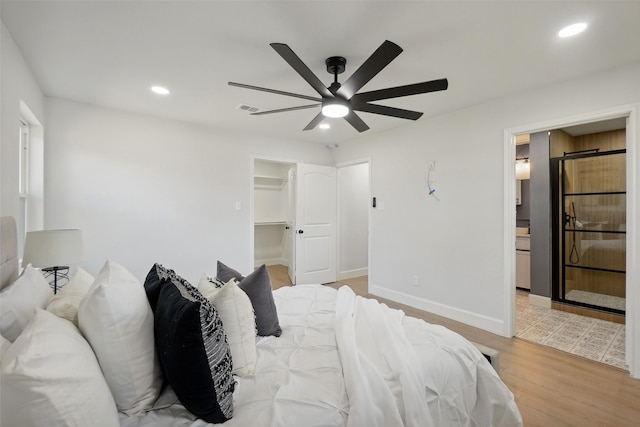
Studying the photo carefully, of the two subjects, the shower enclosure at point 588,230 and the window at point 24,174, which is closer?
the window at point 24,174

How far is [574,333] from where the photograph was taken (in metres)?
3.11

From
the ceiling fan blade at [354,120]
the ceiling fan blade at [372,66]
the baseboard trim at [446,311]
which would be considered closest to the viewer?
the ceiling fan blade at [372,66]

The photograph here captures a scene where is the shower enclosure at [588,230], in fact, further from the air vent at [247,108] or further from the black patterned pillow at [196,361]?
the black patterned pillow at [196,361]

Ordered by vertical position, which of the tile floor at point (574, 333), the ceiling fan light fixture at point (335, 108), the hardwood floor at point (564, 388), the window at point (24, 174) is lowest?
the hardwood floor at point (564, 388)

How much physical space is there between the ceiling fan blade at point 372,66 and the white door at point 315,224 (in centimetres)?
288

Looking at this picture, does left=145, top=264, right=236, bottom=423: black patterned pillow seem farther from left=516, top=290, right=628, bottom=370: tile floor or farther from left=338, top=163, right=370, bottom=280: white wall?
left=338, top=163, right=370, bottom=280: white wall

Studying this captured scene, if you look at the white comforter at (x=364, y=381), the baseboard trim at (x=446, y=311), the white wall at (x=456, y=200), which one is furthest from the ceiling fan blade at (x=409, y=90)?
the baseboard trim at (x=446, y=311)

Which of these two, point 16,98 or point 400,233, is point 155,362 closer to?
point 16,98

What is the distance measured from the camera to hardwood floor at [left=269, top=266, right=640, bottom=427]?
1.88 meters

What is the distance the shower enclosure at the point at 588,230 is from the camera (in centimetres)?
369

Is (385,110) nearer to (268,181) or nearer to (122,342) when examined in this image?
(122,342)

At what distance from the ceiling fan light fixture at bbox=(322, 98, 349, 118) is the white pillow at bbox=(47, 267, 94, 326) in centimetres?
187

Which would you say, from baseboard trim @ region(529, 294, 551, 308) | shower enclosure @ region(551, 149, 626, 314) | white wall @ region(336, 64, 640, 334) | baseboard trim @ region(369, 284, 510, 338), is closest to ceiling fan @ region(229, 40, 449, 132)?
white wall @ region(336, 64, 640, 334)

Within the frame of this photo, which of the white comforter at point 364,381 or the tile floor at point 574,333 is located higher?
the white comforter at point 364,381
